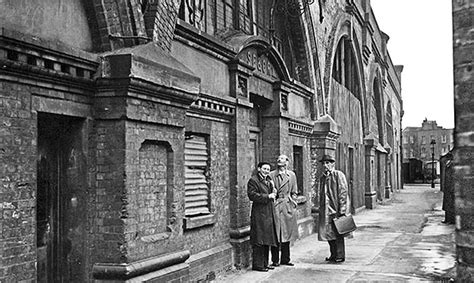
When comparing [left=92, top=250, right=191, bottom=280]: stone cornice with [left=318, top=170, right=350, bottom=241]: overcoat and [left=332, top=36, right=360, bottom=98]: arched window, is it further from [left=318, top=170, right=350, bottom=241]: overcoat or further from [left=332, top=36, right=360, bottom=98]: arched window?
[left=332, top=36, right=360, bottom=98]: arched window

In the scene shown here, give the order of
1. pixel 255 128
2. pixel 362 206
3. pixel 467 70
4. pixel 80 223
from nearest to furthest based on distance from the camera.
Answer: pixel 467 70 → pixel 80 223 → pixel 255 128 → pixel 362 206

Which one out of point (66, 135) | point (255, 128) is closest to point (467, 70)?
point (66, 135)

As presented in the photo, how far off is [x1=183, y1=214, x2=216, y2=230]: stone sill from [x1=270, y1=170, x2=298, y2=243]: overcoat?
116 cm

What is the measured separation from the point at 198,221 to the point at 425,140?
98.9m

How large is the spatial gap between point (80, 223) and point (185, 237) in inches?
87.6

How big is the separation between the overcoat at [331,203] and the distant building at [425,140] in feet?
303

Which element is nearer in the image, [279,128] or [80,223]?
[80,223]

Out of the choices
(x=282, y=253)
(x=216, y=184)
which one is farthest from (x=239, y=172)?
(x=282, y=253)

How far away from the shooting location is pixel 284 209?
9648 mm

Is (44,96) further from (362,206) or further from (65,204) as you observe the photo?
(362,206)

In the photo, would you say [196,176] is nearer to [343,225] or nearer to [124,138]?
[124,138]

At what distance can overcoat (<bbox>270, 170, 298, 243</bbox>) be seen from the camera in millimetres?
9508

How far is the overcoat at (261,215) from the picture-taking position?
9195mm

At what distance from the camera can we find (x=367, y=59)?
24859 millimetres
